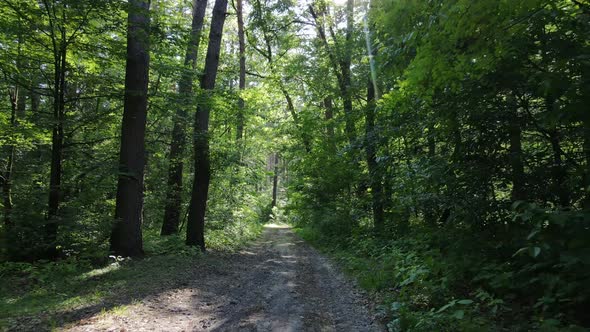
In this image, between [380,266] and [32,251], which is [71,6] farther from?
[380,266]

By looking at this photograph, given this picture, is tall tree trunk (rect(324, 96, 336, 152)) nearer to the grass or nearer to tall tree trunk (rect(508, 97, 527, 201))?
the grass

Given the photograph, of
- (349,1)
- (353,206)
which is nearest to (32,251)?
(353,206)

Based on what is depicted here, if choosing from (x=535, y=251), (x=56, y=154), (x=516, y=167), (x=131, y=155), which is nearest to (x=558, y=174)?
(x=516, y=167)

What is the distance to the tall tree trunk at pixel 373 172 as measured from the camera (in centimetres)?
1099

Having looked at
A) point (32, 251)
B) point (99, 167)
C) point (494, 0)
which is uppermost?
point (494, 0)

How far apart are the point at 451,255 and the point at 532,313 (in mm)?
1982

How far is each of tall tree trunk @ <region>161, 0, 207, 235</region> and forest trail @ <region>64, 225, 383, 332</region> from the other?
13.6 feet

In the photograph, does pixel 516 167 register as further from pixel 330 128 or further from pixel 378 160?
pixel 330 128

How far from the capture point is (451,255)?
21.3 ft

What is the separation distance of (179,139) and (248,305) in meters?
7.55

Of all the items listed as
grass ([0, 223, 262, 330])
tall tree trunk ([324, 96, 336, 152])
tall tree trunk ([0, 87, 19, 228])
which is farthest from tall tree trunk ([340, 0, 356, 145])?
tall tree trunk ([0, 87, 19, 228])

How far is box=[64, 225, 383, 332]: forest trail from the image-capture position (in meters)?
5.33

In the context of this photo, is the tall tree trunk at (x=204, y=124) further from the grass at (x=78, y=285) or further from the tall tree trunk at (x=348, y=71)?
the tall tree trunk at (x=348, y=71)

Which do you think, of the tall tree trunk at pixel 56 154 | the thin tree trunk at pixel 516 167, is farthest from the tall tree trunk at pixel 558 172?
the tall tree trunk at pixel 56 154
